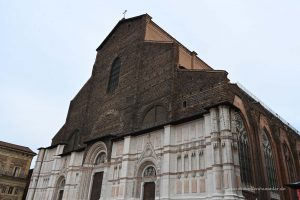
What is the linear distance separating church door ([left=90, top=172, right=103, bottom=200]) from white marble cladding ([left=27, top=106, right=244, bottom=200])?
368 mm

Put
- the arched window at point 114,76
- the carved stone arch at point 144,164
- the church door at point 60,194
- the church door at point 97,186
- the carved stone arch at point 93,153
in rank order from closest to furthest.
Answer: the carved stone arch at point 144,164 < the church door at point 97,186 < the carved stone arch at point 93,153 < the church door at point 60,194 < the arched window at point 114,76

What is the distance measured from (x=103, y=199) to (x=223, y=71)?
1032 centimetres

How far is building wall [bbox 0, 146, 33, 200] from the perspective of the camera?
89.3 feet

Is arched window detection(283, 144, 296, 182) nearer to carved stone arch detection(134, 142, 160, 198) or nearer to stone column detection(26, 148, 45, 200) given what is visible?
carved stone arch detection(134, 142, 160, 198)

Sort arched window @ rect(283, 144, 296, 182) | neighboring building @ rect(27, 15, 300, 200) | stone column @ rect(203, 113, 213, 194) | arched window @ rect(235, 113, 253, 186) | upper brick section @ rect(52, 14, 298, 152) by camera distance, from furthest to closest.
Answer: arched window @ rect(283, 144, 296, 182) → upper brick section @ rect(52, 14, 298, 152) → neighboring building @ rect(27, 15, 300, 200) → arched window @ rect(235, 113, 253, 186) → stone column @ rect(203, 113, 213, 194)

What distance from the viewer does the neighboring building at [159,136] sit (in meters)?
12.5

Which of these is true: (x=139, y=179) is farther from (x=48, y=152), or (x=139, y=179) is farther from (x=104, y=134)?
(x=48, y=152)

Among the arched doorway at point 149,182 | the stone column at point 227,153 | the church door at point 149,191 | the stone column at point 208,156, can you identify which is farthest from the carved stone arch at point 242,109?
the church door at point 149,191

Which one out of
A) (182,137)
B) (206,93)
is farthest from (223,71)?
(182,137)

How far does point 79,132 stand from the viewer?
73.4ft

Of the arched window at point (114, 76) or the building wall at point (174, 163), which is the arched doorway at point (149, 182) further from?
the arched window at point (114, 76)

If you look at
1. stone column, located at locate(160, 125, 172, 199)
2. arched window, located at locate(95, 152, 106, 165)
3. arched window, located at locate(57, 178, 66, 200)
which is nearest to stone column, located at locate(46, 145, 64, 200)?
arched window, located at locate(57, 178, 66, 200)

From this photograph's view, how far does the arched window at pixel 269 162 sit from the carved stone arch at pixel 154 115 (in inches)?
239

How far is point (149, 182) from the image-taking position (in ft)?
48.9
